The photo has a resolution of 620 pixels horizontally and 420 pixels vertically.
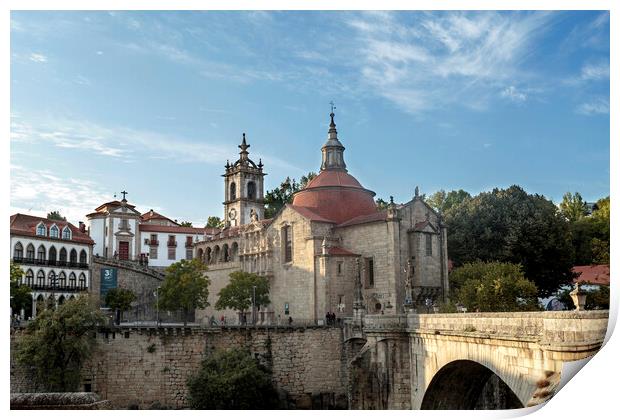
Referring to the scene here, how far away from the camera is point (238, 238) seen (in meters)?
50.1

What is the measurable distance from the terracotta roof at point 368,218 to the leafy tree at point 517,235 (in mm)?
7166

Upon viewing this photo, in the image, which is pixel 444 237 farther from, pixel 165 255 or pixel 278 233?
pixel 165 255

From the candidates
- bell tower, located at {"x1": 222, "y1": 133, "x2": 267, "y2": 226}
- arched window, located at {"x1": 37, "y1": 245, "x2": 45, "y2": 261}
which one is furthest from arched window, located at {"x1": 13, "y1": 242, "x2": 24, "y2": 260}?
bell tower, located at {"x1": 222, "y1": 133, "x2": 267, "y2": 226}

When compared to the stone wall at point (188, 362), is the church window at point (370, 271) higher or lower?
higher

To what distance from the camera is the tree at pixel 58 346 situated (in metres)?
31.5

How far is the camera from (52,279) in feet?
127

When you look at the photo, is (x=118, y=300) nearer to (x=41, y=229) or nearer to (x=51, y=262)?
(x=51, y=262)

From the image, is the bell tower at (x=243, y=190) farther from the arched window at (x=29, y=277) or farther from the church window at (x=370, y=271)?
the arched window at (x=29, y=277)

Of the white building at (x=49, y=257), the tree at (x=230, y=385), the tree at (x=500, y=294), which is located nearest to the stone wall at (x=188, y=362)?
the tree at (x=230, y=385)

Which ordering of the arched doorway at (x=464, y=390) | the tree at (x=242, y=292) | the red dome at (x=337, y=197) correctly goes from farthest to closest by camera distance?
1. the red dome at (x=337, y=197)
2. the tree at (x=242, y=292)
3. the arched doorway at (x=464, y=390)

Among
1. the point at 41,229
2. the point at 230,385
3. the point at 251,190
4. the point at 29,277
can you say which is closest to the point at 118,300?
the point at 29,277

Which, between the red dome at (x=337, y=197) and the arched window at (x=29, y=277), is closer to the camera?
the arched window at (x=29, y=277)

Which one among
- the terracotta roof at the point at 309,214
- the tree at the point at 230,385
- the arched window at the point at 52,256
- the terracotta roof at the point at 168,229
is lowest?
the tree at the point at 230,385
